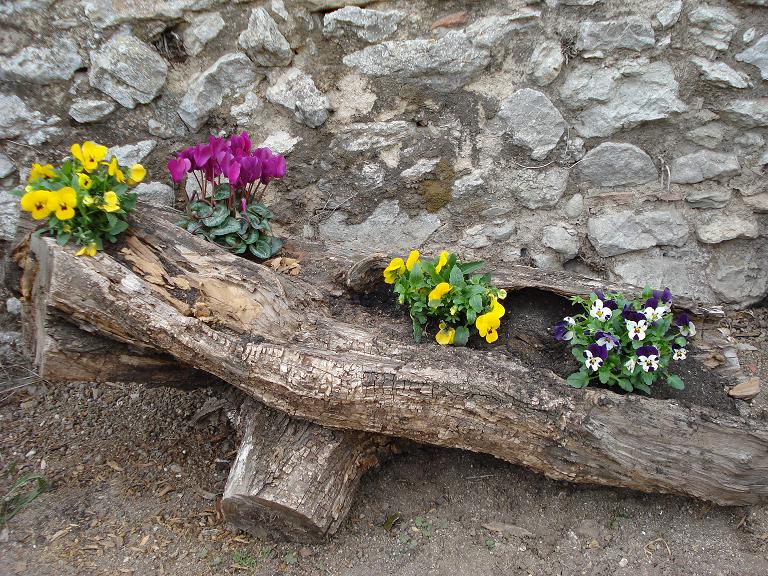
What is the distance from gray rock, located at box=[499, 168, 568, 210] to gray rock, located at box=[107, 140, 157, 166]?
147 cm

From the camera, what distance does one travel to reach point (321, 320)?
2080 millimetres

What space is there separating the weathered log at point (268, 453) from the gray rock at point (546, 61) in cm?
158

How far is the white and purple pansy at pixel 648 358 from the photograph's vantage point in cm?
190

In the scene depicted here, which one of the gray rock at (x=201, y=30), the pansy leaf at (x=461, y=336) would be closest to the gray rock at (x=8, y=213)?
the gray rock at (x=201, y=30)

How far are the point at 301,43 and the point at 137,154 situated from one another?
0.79 meters

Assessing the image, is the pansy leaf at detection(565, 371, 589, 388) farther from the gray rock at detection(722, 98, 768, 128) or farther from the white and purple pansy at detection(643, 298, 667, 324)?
the gray rock at detection(722, 98, 768, 128)

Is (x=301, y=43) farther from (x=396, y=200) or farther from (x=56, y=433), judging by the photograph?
(x=56, y=433)

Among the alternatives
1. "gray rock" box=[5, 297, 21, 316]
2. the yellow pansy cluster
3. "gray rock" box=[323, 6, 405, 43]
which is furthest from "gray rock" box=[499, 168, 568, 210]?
"gray rock" box=[5, 297, 21, 316]

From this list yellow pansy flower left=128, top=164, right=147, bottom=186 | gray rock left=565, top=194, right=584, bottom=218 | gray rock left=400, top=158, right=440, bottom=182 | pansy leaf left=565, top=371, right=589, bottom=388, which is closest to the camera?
pansy leaf left=565, top=371, right=589, bottom=388

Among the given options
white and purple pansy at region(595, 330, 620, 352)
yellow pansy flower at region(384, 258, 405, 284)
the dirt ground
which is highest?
yellow pansy flower at region(384, 258, 405, 284)

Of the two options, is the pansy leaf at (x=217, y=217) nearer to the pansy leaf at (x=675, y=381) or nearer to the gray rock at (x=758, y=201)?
the pansy leaf at (x=675, y=381)

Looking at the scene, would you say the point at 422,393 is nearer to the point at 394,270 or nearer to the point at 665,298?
A: the point at 394,270

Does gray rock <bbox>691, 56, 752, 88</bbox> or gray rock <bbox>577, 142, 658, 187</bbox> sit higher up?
gray rock <bbox>691, 56, 752, 88</bbox>

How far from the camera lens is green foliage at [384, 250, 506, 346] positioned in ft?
6.61
